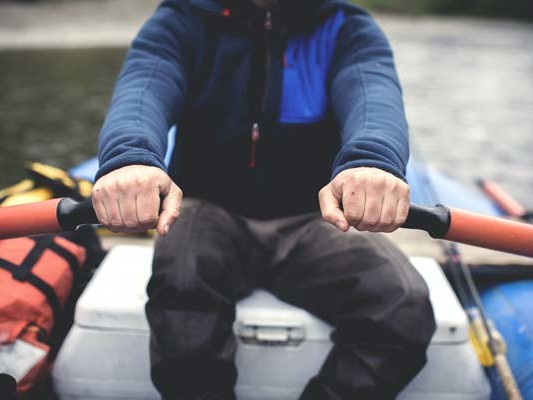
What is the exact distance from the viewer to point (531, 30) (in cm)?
2241

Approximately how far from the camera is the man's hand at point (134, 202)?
0.96 m

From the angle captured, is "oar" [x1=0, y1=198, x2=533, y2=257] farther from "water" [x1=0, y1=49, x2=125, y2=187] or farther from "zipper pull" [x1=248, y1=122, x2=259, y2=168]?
"water" [x1=0, y1=49, x2=125, y2=187]

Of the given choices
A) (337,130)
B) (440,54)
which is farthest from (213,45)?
(440,54)

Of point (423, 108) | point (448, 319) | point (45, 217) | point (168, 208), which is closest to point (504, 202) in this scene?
point (448, 319)

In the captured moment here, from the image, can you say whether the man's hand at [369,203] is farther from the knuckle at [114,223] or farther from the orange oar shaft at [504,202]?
the orange oar shaft at [504,202]

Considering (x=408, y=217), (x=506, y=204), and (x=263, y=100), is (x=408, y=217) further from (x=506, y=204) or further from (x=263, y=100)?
(x=506, y=204)

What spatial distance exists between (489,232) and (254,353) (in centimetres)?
62

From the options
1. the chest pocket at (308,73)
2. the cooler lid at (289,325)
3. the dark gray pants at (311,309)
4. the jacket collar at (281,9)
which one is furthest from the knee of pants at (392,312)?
the jacket collar at (281,9)

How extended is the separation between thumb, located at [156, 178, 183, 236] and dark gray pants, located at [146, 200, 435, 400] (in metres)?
0.22

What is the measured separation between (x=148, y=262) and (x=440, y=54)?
14491 millimetres

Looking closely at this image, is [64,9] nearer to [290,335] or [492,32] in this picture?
[492,32]

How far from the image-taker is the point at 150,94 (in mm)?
1254

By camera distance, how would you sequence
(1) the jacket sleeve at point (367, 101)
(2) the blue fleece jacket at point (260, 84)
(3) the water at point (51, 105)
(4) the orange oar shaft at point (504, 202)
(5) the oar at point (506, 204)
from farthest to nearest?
(3) the water at point (51, 105)
(4) the orange oar shaft at point (504, 202)
(5) the oar at point (506, 204)
(2) the blue fleece jacket at point (260, 84)
(1) the jacket sleeve at point (367, 101)

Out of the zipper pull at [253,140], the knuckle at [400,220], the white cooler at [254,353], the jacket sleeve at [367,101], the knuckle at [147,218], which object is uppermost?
the jacket sleeve at [367,101]
